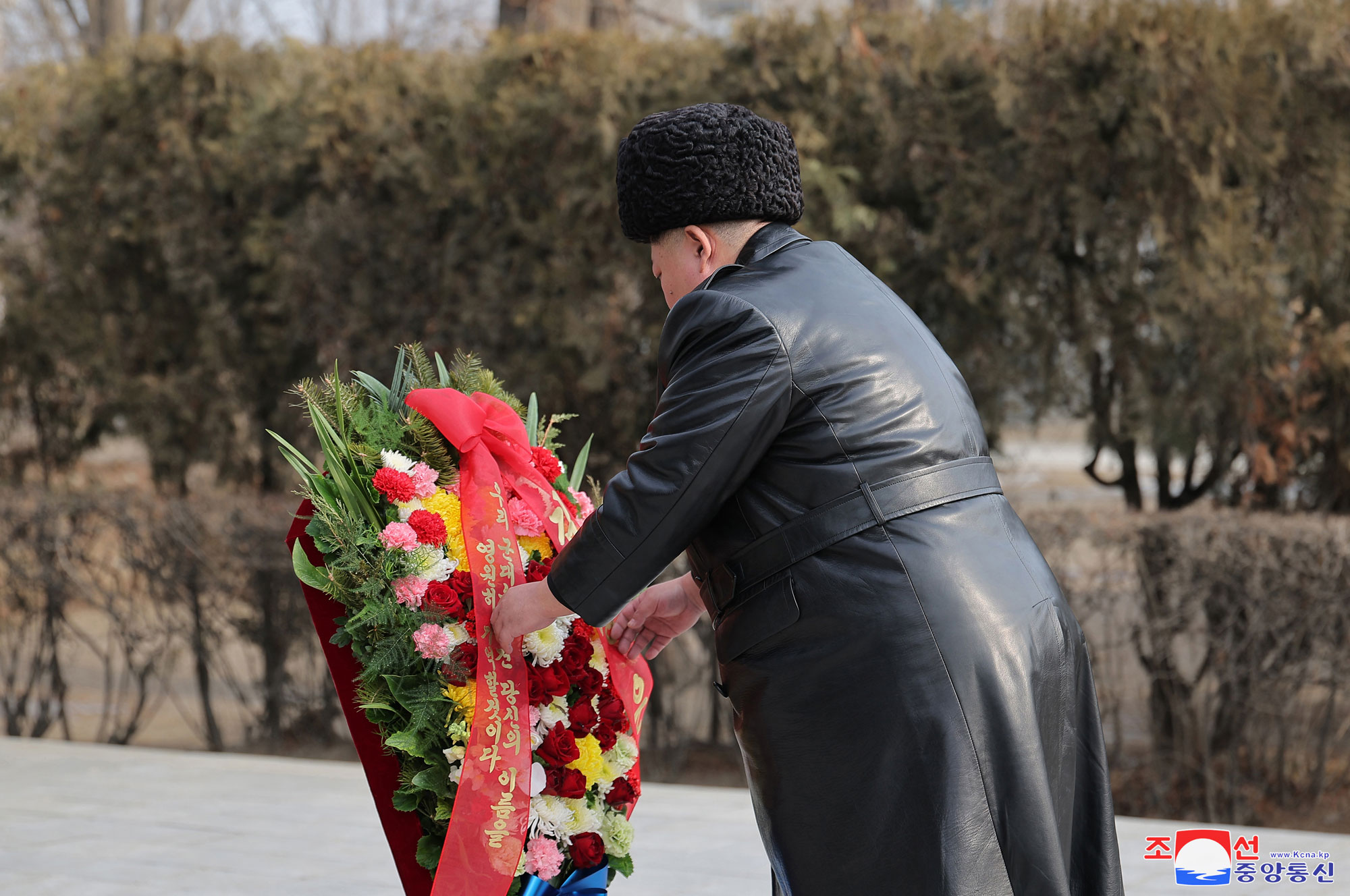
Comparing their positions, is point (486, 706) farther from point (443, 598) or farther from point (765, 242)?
point (765, 242)

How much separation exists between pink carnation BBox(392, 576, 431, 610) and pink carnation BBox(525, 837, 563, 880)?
0.53 meters

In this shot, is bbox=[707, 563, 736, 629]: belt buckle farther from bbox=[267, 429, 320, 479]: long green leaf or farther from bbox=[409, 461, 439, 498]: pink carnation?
bbox=[267, 429, 320, 479]: long green leaf

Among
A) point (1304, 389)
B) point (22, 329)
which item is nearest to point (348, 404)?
point (1304, 389)

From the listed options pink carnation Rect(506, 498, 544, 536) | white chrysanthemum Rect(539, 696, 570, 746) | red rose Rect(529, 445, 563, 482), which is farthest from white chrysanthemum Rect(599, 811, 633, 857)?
red rose Rect(529, 445, 563, 482)

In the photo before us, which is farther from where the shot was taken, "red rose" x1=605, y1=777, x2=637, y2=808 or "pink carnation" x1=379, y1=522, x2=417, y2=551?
"red rose" x1=605, y1=777, x2=637, y2=808

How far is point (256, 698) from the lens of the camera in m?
6.57

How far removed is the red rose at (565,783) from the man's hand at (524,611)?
33 centimetres

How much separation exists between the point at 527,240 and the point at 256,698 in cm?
273

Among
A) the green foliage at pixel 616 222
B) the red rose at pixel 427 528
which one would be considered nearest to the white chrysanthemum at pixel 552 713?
the red rose at pixel 427 528

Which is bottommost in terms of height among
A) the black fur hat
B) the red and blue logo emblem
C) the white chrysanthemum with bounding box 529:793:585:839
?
the red and blue logo emblem

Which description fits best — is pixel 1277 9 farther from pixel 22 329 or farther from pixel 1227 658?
pixel 22 329

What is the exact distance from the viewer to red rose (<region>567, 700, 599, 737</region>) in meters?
2.58

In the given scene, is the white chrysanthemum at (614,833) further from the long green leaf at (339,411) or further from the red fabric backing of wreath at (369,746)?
the long green leaf at (339,411)

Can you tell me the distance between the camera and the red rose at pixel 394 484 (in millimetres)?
2488
